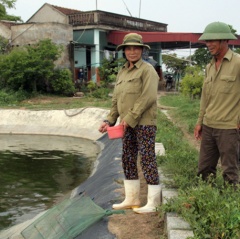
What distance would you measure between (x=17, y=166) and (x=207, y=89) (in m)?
7.62

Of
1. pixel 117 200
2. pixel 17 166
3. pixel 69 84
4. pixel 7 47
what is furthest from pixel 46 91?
pixel 117 200

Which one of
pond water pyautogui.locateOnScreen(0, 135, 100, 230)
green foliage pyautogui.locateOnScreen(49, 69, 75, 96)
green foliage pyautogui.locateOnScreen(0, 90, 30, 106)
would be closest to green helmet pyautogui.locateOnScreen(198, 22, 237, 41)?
pond water pyautogui.locateOnScreen(0, 135, 100, 230)

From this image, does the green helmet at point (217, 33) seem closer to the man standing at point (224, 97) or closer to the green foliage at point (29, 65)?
the man standing at point (224, 97)

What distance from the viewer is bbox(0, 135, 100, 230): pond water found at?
7.30m

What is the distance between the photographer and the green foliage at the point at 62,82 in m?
22.1

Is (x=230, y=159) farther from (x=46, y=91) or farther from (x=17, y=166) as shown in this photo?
(x=46, y=91)

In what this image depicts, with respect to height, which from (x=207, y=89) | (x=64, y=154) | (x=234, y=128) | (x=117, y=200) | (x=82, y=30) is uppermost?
(x=82, y=30)

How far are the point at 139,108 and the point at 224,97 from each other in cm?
88

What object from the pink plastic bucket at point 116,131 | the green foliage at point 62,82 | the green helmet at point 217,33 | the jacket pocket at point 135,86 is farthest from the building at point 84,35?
the green helmet at point 217,33

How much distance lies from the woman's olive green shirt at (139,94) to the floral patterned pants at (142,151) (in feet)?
0.35

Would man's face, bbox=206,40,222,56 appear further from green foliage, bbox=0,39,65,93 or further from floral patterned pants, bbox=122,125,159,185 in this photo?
green foliage, bbox=0,39,65,93

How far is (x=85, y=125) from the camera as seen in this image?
55.9ft

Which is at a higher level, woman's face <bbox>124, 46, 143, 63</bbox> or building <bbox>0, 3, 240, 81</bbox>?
building <bbox>0, 3, 240, 81</bbox>

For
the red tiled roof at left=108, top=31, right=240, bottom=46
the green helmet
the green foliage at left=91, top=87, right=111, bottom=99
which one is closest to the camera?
the green helmet
